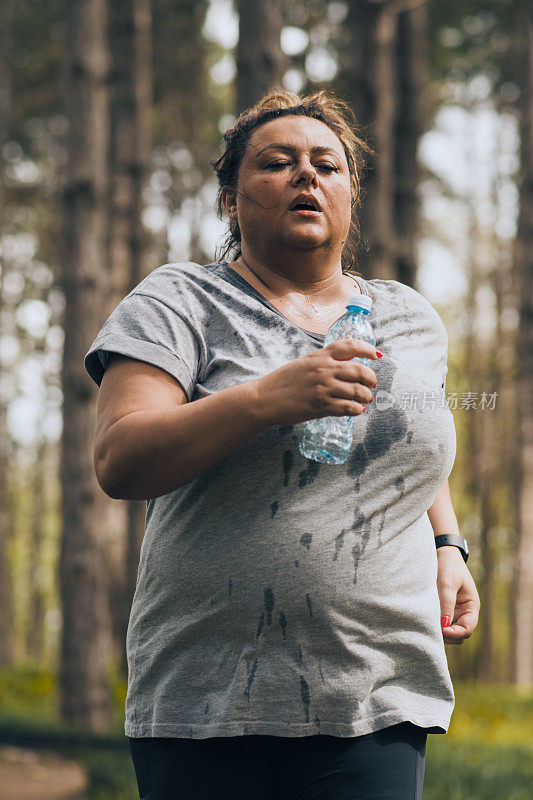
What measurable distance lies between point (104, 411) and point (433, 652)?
2.57 ft

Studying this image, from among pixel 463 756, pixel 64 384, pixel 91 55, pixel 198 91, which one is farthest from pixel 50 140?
pixel 463 756

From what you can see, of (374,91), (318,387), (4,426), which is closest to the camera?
(318,387)

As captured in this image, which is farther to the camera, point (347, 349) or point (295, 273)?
point (295, 273)

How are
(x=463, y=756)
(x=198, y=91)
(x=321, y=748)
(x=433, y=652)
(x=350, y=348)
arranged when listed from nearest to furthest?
(x=350, y=348)
(x=321, y=748)
(x=433, y=652)
(x=463, y=756)
(x=198, y=91)

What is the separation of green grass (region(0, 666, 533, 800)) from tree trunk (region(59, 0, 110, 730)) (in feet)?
1.31

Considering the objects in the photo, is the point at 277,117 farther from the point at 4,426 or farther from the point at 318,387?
the point at 4,426

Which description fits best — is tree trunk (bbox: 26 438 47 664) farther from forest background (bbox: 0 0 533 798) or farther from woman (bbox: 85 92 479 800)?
woman (bbox: 85 92 479 800)

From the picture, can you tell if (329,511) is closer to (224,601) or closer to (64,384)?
(224,601)

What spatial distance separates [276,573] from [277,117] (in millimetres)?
1044

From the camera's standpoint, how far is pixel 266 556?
1.65 m

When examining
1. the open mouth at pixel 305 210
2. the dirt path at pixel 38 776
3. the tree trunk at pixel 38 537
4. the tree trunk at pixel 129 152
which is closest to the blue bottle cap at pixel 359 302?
the open mouth at pixel 305 210

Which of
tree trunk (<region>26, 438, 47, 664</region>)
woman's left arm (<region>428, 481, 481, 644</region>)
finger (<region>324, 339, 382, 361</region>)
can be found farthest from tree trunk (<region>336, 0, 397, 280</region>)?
A: tree trunk (<region>26, 438, 47, 664</region>)

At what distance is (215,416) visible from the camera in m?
1.52

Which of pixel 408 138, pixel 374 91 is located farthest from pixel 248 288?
pixel 408 138
